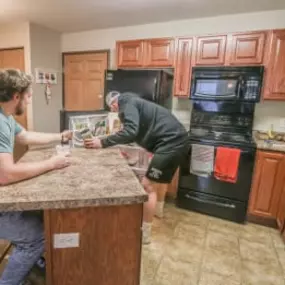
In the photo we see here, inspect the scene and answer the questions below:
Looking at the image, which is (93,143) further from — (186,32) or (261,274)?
(186,32)

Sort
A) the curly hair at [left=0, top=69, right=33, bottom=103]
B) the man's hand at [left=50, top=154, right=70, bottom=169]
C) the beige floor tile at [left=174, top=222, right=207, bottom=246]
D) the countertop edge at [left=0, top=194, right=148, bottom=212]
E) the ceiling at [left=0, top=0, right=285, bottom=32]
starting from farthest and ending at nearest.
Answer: the ceiling at [left=0, top=0, right=285, bottom=32], the beige floor tile at [left=174, top=222, right=207, bottom=246], the man's hand at [left=50, top=154, right=70, bottom=169], the curly hair at [left=0, top=69, right=33, bottom=103], the countertop edge at [left=0, top=194, right=148, bottom=212]

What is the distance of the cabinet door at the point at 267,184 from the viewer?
2.35m

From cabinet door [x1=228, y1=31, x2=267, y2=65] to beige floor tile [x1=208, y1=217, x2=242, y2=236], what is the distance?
1.71 meters

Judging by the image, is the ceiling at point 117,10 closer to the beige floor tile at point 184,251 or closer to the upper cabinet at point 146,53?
the upper cabinet at point 146,53

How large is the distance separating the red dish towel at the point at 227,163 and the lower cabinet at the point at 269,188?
0.22m

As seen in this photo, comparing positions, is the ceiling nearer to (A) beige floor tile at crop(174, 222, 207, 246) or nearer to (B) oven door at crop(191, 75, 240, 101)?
(B) oven door at crop(191, 75, 240, 101)

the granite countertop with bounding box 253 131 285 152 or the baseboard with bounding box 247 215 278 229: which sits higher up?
the granite countertop with bounding box 253 131 285 152

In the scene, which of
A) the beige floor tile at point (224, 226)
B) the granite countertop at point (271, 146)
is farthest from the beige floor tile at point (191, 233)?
the granite countertop at point (271, 146)

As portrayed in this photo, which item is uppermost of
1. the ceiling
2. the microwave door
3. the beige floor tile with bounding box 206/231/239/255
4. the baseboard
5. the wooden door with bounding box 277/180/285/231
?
the ceiling

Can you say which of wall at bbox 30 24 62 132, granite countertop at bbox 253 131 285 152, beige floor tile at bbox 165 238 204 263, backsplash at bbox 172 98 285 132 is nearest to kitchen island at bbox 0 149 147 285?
beige floor tile at bbox 165 238 204 263

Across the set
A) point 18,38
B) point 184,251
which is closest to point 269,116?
point 184,251

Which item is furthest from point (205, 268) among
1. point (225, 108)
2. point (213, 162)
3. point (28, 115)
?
point (28, 115)

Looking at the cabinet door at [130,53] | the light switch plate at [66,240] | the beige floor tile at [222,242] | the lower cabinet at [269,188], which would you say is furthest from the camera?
the cabinet door at [130,53]

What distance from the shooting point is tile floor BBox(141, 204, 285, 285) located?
1.77 meters
